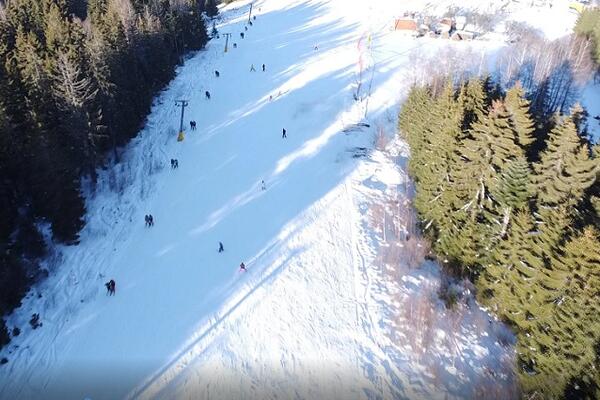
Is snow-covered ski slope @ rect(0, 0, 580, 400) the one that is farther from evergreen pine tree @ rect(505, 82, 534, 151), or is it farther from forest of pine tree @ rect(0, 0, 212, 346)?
evergreen pine tree @ rect(505, 82, 534, 151)

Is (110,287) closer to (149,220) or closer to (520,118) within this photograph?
(149,220)

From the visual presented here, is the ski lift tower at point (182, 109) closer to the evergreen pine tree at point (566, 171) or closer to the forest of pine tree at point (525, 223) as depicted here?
the forest of pine tree at point (525, 223)

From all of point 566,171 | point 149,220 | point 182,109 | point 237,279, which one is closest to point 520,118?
point 566,171

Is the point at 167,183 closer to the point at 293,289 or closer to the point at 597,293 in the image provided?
the point at 293,289

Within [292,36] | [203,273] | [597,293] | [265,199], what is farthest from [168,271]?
[292,36]

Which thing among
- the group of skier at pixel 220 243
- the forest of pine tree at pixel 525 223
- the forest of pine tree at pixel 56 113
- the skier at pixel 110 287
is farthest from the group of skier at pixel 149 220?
the forest of pine tree at pixel 525 223

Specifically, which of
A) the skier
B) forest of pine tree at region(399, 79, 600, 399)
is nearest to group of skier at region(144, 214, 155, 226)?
the skier
